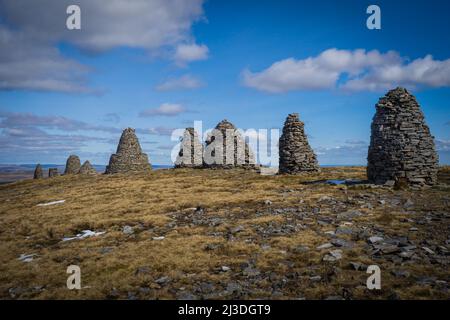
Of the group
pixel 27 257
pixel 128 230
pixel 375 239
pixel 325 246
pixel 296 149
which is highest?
pixel 296 149

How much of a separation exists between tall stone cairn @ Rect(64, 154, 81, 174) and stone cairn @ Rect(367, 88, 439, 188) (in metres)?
54.4

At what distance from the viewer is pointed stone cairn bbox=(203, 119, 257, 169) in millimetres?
41250

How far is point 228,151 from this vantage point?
136 feet

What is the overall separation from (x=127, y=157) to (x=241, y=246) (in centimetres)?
3719

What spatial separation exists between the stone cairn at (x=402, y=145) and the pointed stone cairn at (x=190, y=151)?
28.5 meters

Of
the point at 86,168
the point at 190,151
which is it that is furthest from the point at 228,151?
the point at 86,168

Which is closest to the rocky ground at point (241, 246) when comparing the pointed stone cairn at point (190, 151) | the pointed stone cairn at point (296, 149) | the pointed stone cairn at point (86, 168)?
the pointed stone cairn at point (296, 149)

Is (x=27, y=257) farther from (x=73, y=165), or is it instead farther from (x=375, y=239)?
(x=73, y=165)

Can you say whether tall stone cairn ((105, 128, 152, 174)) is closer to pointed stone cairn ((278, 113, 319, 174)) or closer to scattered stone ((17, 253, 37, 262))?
pointed stone cairn ((278, 113, 319, 174))

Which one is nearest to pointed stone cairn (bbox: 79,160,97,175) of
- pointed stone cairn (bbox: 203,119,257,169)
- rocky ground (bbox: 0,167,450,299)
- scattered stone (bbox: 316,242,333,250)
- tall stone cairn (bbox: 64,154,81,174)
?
tall stone cairn (bbox: 64,154,81,174)

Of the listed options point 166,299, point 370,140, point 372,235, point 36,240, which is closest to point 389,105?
point 370,140

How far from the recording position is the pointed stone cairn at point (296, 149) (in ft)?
103
